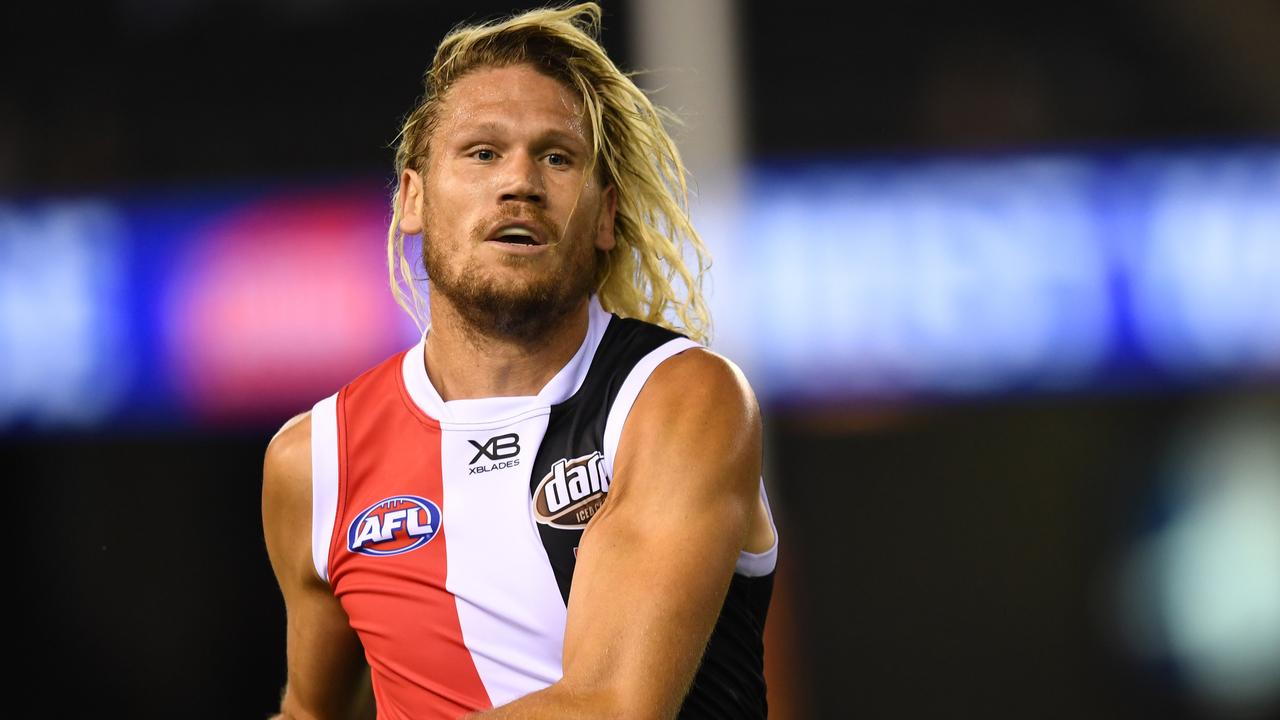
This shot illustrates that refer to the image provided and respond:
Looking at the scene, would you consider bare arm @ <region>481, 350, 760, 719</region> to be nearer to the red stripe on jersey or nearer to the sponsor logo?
the sponsor logo

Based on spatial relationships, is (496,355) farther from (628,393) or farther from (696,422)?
(696,422)

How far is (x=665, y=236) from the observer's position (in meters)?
2.18

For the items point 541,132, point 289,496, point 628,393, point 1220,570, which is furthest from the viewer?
point 1220,570

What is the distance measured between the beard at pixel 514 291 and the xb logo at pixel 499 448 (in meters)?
0.15

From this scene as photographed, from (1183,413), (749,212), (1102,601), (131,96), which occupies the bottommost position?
(1102,601)

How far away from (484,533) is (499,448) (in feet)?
0.42

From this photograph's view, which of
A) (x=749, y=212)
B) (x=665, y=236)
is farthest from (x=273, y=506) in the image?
(x=749, y=212)

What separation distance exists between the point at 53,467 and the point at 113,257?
0.62 m

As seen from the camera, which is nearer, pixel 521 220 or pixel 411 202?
pixel 521 220

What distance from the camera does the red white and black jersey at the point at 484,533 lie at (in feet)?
5.82

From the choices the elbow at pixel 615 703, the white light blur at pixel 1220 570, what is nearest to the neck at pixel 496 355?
the elbow at pixel 615 703

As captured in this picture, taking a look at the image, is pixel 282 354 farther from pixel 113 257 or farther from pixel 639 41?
pixel 639 41

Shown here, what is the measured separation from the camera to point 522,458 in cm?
183

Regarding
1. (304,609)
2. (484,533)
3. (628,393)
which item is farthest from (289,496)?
(628,393)
